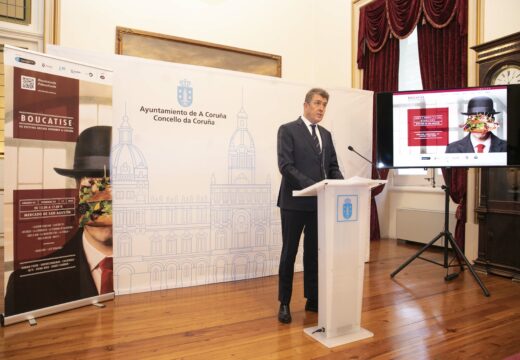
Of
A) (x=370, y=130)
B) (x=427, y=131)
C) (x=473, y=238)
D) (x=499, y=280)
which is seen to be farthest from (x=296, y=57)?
(x=499, y=280)

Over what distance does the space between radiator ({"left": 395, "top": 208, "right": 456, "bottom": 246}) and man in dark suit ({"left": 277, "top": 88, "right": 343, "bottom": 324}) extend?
2.90m

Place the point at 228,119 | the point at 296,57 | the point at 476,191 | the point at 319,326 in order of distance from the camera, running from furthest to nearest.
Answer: the point at 296,57 → the point at 476,191 → the point at 228,119 → the point at 319,326

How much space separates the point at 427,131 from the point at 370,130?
78 cm

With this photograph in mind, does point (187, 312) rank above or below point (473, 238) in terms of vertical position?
below

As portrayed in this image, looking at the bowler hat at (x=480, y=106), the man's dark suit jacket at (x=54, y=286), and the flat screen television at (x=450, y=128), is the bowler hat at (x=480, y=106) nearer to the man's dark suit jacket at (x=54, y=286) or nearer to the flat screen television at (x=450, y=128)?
the flat screen television at (x=450, y=128)

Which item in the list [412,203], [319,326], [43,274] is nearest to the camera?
[319,326]

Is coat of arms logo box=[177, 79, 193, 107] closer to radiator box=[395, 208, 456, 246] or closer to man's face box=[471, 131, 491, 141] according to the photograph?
man's face box=[471, 131, 491, 141]

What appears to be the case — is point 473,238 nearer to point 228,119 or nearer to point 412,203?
point 412,203

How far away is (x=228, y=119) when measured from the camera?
3432mm

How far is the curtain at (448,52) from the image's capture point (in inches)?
170

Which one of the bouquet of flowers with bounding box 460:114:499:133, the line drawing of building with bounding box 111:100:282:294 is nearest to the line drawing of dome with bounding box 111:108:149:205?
the line drawing of building with bounding box 111:100:282:294

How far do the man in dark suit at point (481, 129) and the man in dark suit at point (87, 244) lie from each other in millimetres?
2958

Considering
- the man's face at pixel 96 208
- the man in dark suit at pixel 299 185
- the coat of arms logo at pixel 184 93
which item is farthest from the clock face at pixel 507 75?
the man's face at pixel 96 208

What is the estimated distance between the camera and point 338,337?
2.28 meters
